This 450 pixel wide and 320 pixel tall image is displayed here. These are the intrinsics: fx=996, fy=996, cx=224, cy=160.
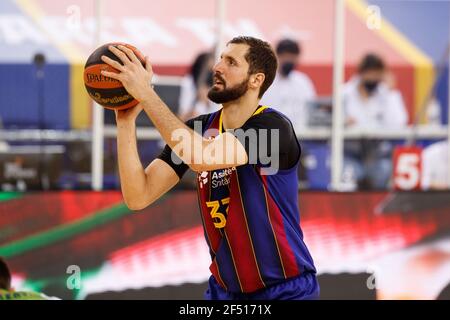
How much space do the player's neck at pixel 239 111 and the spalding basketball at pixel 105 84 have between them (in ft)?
1.80

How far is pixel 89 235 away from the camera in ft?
27.3

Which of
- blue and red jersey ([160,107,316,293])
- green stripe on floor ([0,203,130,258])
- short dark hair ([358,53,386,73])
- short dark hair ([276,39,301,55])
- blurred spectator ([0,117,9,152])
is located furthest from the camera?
short dark hair ([358,53,386,73])

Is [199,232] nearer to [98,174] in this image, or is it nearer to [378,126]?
[98,174]

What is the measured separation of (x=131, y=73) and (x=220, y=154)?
60 cm

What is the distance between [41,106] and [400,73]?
383 centimetres

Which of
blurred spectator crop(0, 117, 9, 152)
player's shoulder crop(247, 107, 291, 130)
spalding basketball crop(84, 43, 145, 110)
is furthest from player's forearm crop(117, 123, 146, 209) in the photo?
blurred spectator crop(0, 117, 9, 152)

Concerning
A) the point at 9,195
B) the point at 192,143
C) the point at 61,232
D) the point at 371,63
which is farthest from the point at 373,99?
the point at 192,143

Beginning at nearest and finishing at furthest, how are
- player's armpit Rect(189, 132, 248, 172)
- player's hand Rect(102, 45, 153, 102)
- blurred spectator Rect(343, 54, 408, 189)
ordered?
player's hand Rect(102, 45, 153, 102)
player's armpit Rect(189, 132, 248, 172)
blurred spectator Rect(343, 54, 408, 189)

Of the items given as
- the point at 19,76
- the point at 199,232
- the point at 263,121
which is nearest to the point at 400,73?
the point at 199,232

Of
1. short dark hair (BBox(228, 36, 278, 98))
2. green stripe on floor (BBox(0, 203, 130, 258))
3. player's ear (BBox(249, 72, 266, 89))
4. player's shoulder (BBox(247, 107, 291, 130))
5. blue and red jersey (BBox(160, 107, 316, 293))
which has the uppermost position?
short dark hair (BBox(228, 36, 278, 98))

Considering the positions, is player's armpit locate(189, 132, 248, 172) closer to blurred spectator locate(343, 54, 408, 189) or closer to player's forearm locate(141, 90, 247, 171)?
player's forearm locate(141, 90, 247, 171)

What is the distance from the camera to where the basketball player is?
524cm

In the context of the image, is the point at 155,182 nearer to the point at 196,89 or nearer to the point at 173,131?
the point at 173,131

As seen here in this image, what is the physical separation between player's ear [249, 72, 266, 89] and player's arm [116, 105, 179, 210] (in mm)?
630
